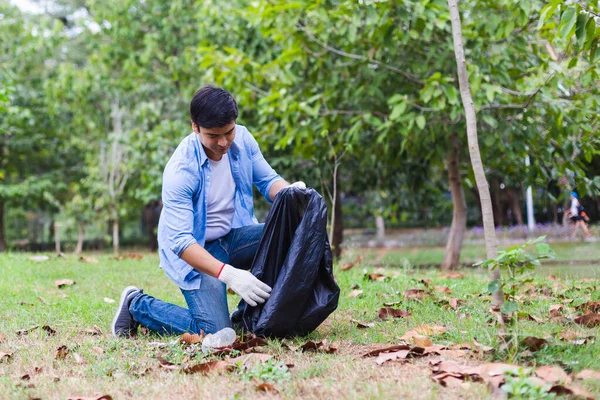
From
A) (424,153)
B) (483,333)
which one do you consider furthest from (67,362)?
(424,153)

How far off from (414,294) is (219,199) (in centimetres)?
148

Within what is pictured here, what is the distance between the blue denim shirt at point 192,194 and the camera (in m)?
3.17

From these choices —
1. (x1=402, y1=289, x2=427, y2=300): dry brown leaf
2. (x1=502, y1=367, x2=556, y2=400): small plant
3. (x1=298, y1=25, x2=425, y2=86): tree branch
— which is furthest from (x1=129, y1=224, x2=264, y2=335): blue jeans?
(x1=298, y1=25, x2=425, y2=86): tree branch

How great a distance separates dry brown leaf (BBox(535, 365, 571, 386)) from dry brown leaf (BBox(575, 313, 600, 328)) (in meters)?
0.89

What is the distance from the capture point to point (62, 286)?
16.6 ft

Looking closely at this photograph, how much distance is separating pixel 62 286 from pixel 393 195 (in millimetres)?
5715

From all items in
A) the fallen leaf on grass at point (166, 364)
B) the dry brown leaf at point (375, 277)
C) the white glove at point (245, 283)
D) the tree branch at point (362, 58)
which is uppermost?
the tree branch at point (362, 58)

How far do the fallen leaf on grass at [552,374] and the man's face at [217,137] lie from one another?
183 centimetres

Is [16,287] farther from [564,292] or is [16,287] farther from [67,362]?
[564,292]

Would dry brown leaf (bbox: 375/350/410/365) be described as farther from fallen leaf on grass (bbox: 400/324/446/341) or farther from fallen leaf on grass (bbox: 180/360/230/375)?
fallen leaf on grass (bbox: 180/360/230/375)

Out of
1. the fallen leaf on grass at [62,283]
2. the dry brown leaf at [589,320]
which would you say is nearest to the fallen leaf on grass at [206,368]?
the dry brown leaf at [589,320]

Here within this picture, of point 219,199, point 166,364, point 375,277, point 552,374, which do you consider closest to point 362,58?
point 375,277

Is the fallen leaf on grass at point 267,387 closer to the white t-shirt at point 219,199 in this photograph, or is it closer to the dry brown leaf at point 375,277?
the white t-shirt at point 219,199

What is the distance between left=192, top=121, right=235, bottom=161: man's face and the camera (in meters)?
3.20
